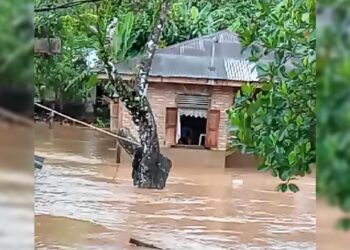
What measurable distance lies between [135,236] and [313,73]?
101 centimetres

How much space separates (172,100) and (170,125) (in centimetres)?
10

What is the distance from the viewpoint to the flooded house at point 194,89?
2500 mm

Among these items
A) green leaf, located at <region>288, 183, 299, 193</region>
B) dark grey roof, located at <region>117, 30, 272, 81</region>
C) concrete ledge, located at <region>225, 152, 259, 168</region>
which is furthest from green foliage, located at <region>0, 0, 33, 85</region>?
green leaf, located at <region>288, 183, 299, 193</region>

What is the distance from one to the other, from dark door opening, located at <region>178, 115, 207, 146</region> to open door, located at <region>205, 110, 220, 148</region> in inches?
0.8

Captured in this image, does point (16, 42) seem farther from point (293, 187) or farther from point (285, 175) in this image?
point (293, 187)

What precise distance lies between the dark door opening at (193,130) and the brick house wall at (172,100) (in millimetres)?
71

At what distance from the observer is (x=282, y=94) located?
2180 mm

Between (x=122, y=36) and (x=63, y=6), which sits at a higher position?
(x=63, y=6)

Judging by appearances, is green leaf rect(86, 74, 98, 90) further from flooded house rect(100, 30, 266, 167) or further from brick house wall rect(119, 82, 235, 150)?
brick house wall rect(119, 82, 235, 150)

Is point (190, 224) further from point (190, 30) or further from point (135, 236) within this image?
point (190, 30)

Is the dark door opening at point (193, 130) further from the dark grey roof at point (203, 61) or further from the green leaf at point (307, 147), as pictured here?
the green leaf at point (307, 147)

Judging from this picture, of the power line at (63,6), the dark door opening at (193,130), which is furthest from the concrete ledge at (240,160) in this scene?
the power line at (63,6)

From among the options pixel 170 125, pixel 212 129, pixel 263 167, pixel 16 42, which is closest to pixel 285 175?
pixel 263 167

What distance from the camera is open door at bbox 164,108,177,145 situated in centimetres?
256
